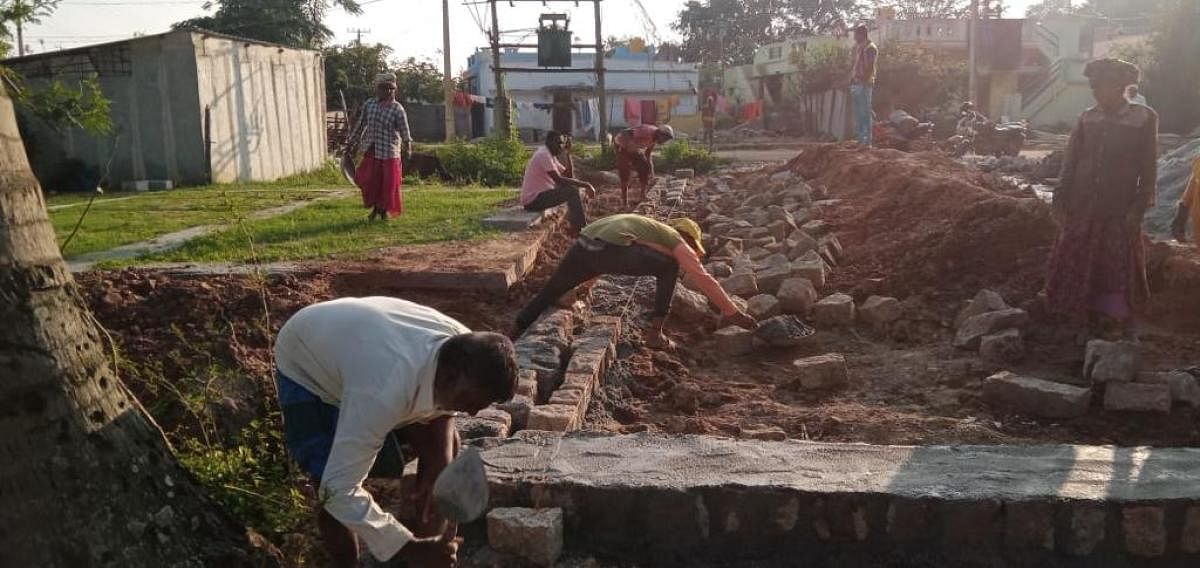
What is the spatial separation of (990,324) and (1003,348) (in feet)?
0.98

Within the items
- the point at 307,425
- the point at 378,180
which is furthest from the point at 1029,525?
the point at 378,180

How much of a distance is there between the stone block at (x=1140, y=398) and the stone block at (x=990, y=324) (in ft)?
4.02

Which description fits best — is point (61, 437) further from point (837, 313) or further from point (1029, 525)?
point (837, 313)

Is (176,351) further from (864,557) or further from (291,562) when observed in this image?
(864,557)

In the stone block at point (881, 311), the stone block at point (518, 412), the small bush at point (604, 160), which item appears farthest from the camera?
the small bush at point (604, 160)

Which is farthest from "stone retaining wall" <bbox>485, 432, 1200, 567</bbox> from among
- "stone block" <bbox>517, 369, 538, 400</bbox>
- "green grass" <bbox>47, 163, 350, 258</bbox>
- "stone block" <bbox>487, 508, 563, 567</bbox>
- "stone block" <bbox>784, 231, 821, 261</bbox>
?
"stone block" <bbox>784, 231, 821, 261</bbox>

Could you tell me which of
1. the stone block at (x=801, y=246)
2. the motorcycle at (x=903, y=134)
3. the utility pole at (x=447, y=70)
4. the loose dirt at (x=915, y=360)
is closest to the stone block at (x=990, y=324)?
the loose dirt at (x=915, y=360)

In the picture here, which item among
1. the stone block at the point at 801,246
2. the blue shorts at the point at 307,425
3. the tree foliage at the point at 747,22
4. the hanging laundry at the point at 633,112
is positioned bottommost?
the stone block at the point at 801,246

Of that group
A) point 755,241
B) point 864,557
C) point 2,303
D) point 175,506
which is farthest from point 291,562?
point 755,241

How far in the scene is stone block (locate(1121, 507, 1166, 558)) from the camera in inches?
119

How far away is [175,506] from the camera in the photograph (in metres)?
2.58

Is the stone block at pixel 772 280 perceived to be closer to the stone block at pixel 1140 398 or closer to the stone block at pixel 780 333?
the stone block at pixel 780 333

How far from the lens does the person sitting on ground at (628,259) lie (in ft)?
18.1

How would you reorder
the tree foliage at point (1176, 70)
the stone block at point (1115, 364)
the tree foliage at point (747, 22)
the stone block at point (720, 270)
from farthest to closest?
the tree foliage at point (747, 22) → the tree foliage at point (1176, 70) → the stone block at point (720, 270) → the stone block at point (1115, 364)
